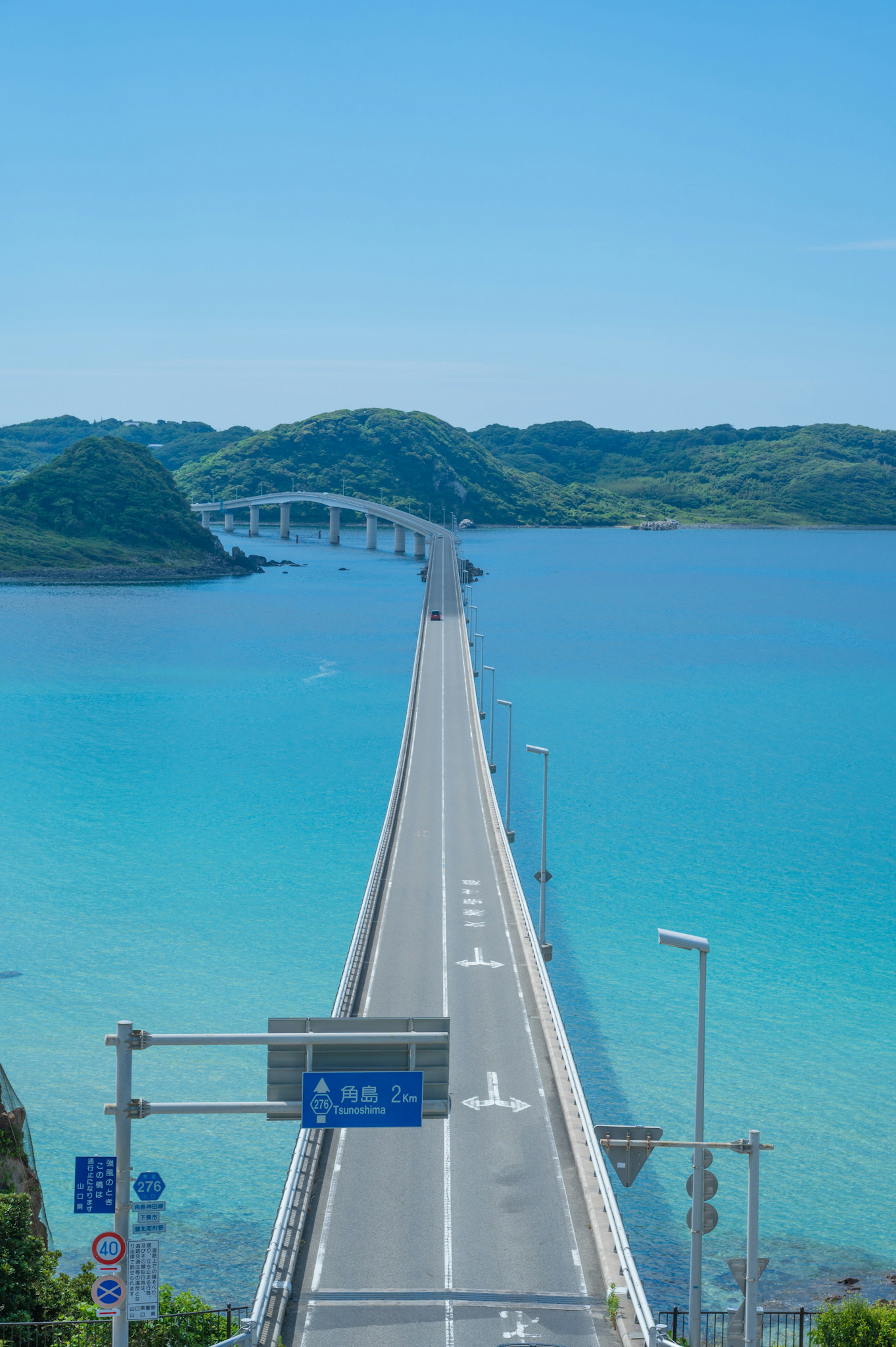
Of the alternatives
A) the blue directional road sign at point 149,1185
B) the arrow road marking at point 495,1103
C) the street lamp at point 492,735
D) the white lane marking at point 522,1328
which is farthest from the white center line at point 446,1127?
the blue directional road sign at point 149,1185

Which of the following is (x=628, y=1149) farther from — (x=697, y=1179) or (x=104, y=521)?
(x=104, y=521)

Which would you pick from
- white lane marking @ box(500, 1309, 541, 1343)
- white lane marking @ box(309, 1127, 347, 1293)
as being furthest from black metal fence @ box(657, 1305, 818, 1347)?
white lane marking @ box(309, 1127, 347, 1293)

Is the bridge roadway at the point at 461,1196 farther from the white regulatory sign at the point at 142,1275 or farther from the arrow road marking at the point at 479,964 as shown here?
the white regulatory sign at the point at 142,1275

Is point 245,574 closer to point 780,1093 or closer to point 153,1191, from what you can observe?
point 780,1093

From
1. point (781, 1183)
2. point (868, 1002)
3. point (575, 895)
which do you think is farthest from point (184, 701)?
point (781, 1183)

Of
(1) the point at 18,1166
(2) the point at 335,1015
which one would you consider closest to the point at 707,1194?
(2) the point at 335,1015

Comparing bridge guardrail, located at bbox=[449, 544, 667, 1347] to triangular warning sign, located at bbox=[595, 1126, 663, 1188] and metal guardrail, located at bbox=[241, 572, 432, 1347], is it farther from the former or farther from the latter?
metal guardrail, located at bbox=[241, 572, 432, 1347]
